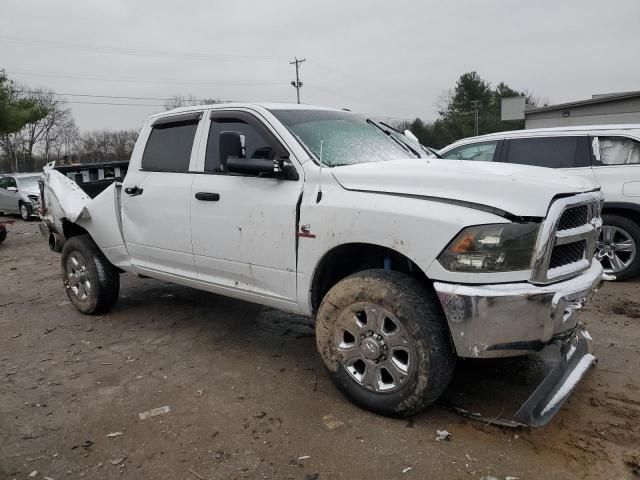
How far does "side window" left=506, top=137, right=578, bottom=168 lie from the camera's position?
21.5ft

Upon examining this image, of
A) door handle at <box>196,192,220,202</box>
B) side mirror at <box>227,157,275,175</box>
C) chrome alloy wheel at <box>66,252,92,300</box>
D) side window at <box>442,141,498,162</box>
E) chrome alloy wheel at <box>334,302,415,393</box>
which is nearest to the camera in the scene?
chrome alloy wheel at <box>334,302,415,393</box>

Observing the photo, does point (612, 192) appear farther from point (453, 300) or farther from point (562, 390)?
point (453, 300)

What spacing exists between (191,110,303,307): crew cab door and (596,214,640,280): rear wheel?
432 centimetres

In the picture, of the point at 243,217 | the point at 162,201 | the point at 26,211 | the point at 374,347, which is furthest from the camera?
the point at 26,211

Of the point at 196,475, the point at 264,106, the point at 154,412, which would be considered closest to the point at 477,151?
the point at 264,106

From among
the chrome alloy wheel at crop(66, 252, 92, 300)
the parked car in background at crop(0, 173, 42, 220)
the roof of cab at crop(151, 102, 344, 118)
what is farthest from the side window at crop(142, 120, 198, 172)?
the parked car in background at crop(0, 173, 42, 220)

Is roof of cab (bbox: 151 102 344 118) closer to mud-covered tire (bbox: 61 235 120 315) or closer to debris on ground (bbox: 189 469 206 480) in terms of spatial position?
mud-covered tire (bbox: 61 235 120 315)

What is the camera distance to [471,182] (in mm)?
2857

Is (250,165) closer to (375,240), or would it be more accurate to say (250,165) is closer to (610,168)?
(375,240)

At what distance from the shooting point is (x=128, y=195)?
475 centimetres

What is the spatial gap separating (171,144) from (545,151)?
4785 mm

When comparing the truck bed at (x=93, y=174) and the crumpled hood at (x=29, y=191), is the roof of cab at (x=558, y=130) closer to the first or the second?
the truck bed at (x=93, y=174)

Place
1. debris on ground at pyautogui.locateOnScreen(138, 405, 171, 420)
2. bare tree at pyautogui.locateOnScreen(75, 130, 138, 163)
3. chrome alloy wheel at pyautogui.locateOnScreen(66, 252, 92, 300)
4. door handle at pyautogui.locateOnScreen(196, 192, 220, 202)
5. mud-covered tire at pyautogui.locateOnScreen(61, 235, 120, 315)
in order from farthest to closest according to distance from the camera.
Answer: bare tree at pyautogui.locateOnScreen(75, 130, 138, 163)
chrome alloy wheel at pyautogui.locateOnScreen(66, 252, 92, 300)
mud-covered tire at pyautogui.locateOnScreen(61, 235, 120, 315)
door handle at pyautogui.locateOnScreen(196, 192, 220, 202)
debris on ground at pyautogui.locateOnScreen(138, 405, 171, 420)

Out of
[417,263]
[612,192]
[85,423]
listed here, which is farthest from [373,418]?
[612,192]
